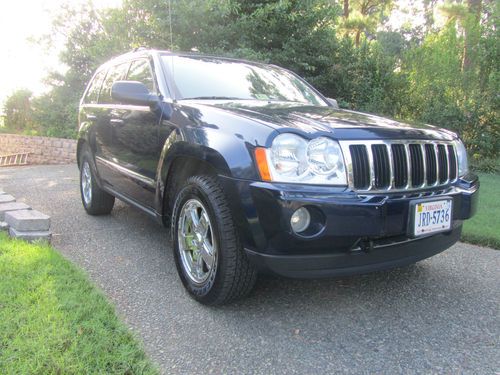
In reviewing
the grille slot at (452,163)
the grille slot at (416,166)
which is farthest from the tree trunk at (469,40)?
the grille slot at (416,166)

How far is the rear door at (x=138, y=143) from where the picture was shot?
3338 mm

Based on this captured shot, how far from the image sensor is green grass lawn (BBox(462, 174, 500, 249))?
14.0 ft

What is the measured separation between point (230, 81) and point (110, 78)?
1.74 metres

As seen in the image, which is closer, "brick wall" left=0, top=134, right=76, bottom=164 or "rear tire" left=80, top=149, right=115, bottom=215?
"rear tire" left=80, top=149, right=115, bottom=215

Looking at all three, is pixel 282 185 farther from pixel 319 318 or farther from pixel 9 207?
pixel 9 207

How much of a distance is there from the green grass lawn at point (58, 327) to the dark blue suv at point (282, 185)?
625mm

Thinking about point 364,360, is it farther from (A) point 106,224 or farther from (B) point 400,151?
(A) point 106,224

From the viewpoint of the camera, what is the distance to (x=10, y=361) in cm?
202

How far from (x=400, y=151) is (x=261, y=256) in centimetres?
102

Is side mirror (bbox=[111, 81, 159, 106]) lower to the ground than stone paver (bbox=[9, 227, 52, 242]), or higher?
higher

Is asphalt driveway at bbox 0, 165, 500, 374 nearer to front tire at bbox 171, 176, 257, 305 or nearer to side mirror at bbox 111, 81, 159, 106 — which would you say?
front tire at bbox 171, 176, 257, 305

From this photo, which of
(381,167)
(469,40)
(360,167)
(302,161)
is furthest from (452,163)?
(469,40)

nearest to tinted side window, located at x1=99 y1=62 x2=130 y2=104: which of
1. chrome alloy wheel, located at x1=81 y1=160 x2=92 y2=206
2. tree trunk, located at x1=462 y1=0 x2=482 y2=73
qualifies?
chrome alloy wheel, located at x1=81 y1=160 x2=92 y2=206

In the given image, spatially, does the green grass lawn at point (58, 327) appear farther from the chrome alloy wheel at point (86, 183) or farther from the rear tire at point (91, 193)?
the chrome alloy wheel at point (86, 183)
